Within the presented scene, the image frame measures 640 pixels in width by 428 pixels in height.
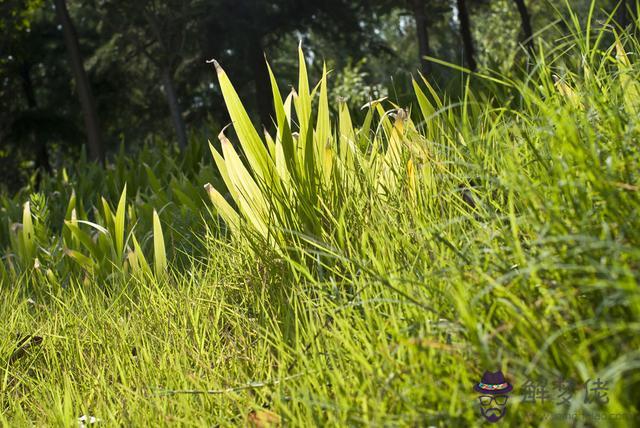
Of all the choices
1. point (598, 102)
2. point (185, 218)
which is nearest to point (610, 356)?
point (598, 102)

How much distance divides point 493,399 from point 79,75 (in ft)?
37.3

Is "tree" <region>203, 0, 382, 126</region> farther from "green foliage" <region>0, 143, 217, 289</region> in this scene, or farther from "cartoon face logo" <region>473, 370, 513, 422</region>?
"cartoon face logo" <region>473, 370, 513, 422</region>

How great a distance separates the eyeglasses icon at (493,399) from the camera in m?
1.22

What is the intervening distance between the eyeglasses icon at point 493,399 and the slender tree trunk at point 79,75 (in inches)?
421

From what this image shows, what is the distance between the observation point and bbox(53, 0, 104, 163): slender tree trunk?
11492 mm

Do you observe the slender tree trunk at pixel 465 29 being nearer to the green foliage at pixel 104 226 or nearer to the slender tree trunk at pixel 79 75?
the green foliage at pixel 104 226

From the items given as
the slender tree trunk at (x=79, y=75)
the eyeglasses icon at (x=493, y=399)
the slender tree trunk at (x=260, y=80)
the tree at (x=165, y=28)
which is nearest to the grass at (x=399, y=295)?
the eyeglasses icon at (x=493, y=399)

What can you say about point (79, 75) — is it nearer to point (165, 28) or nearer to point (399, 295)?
point (165, 28)

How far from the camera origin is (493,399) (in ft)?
4.01

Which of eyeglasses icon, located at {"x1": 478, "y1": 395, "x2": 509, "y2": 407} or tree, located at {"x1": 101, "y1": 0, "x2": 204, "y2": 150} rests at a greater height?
tree, located at {"x1": 101, "y1": 0, "x2": 204, "y2": 150}

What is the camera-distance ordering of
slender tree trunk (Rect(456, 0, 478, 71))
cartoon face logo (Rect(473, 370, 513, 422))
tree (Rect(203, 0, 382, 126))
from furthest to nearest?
tree (Rect(203, 0, 382, 126)) → slender tree trunk (Rect(456, 0, 478, 71)) → cartoon face logo (Rect(473, 370, 513, 422))

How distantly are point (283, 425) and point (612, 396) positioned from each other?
25.2 inches

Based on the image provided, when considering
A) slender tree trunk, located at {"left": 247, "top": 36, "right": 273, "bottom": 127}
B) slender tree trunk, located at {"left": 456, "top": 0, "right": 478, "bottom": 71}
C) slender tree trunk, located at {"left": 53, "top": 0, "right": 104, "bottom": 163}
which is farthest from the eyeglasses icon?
slender tree trunk, located at {"left": 247, "top": 36, "right": 273, "bottom": 127}

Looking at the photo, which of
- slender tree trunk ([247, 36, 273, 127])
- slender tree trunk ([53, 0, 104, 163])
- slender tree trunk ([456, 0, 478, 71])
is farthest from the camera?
slender tree trunk ([247, 36, 273, 127])
